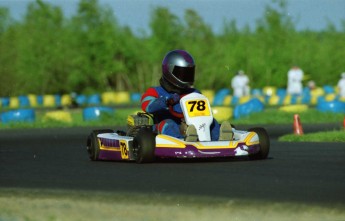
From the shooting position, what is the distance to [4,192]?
320 inches

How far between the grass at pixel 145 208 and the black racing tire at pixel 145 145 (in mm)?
2662

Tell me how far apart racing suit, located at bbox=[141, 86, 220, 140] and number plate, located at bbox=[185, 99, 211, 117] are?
0.65ft

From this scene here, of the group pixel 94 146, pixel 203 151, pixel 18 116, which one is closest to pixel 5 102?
pixel 18 116

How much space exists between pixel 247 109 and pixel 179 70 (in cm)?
1397

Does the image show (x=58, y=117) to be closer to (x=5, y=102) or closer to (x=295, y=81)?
(x=295, y=81)

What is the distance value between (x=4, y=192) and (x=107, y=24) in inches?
1640

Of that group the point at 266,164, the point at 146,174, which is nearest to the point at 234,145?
the point at 266,164

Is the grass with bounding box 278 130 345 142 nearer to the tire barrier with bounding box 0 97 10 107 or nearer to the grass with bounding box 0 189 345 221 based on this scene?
the grass with bounding box 0 189 345 221

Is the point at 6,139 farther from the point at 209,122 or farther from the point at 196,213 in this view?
the point at 196,213

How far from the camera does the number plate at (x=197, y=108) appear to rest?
10922 millimetres

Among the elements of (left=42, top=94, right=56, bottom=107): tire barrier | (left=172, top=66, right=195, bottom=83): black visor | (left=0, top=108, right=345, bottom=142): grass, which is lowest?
(left=0, top=108, right=345, bottom=142): grass

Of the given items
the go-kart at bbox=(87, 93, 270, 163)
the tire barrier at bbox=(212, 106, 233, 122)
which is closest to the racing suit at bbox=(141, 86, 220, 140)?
the go-kart at bbox=(87, 93, 270, 163)

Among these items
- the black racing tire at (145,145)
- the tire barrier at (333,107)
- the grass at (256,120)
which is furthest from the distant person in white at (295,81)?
the black racing tire at (145,145)

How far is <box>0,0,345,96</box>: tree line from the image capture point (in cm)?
4803
